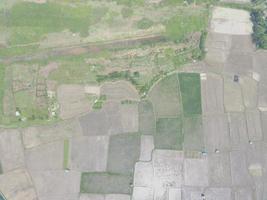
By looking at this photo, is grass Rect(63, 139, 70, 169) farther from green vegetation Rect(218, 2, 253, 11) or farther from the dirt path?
green vegetation Rect(218, 2, 253, 11)

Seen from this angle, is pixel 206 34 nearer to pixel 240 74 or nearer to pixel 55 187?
pixel 240 74

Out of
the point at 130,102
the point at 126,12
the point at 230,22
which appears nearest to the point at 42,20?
the point at 126,12

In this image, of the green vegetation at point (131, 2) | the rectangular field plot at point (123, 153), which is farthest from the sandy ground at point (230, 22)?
the rectangular field plot at point (123, 153)

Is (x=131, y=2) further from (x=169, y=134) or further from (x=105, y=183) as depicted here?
(x=105, y=183)

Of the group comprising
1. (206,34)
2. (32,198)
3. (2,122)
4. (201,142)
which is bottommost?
(32,198)

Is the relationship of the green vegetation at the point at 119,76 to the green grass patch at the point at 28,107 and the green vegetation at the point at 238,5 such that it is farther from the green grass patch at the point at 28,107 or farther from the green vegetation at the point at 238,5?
the green vegetation at the point at 238,5

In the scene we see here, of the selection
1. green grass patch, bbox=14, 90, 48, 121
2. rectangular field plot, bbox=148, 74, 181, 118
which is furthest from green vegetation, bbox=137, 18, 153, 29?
green grass patch, bbox=14, 90, 48, 121

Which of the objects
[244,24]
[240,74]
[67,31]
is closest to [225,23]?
[244,24]
